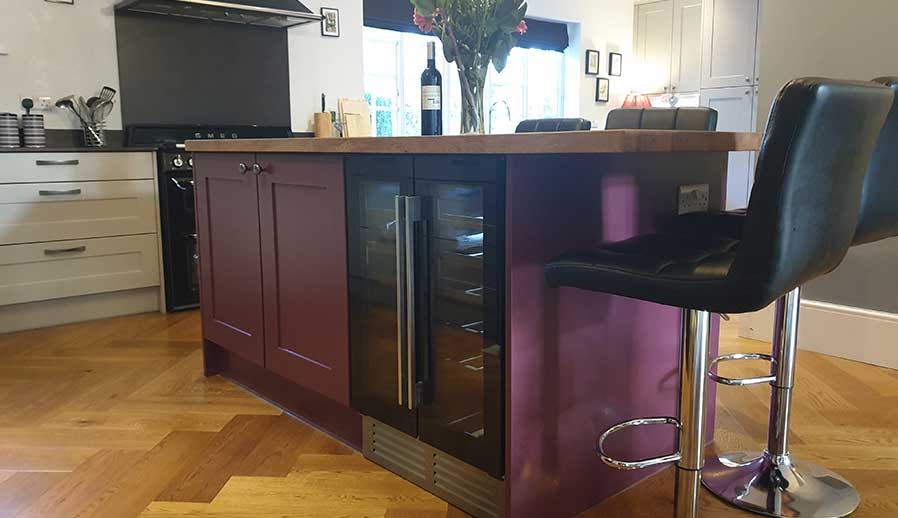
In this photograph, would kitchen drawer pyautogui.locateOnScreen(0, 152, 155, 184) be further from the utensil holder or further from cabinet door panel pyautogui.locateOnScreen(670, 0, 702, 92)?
cabinet door panel pyautogui.locateOnScreen(670, 0, 702, 92)

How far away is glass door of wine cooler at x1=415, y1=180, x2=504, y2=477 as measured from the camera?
5.01 feet

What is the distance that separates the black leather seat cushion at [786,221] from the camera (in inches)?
46.8

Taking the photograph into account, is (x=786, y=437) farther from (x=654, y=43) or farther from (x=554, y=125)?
(x=654, y=43)

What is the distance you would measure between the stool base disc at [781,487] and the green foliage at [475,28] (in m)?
1.25

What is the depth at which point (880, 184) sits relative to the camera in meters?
1.74

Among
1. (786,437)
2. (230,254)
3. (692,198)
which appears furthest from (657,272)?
(230,254)

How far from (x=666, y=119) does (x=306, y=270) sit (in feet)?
4.52

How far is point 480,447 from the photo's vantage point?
5.28ft

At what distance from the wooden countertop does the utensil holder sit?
8.07 feet

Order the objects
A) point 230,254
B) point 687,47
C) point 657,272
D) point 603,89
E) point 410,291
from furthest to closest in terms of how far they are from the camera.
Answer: point 603,89, point 687,47, point 230,254, point 410,291, point 657,272

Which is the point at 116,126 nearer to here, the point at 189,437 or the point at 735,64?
the point at 189,437

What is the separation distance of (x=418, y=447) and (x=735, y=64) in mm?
5392

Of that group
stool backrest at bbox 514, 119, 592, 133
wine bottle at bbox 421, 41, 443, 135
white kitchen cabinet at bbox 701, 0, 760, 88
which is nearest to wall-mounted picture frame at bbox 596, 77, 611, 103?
white kitchen cabinet at bbox 701, 0, 760, 88

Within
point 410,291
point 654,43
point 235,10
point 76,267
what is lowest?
point 76,267
